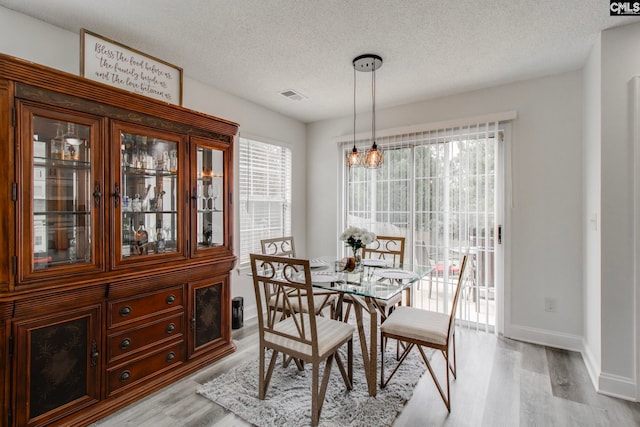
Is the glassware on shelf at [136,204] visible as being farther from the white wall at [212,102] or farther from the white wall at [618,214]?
the white wall at [618,214]

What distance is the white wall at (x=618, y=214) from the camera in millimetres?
2174

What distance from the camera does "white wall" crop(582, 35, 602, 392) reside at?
2.34 m

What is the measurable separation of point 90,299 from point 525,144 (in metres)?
3.99

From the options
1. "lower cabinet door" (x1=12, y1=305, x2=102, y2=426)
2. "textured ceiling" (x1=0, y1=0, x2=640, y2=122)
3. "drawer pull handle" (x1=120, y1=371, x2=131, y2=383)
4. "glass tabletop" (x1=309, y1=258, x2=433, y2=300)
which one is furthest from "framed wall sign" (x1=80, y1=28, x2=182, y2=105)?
"drawer pull handle" (x1=120, y1=371, x2=131, y2=383)

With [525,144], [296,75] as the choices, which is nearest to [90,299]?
[296,75]

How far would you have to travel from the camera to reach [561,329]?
9.70 feet

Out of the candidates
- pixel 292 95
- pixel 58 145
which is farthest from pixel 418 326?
pixel 292 95

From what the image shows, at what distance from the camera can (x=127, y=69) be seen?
2318 millimetres

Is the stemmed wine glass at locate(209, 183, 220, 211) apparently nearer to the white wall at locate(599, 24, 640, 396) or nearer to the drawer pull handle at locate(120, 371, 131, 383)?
the drawer pull handle at locate(120, 371, 131, 383)

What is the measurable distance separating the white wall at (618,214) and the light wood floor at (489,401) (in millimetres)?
266

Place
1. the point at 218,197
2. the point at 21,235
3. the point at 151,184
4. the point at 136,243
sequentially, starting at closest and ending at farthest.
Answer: the point at 21,235
the point at 136,243
the point at 151,184
the point at 218,197

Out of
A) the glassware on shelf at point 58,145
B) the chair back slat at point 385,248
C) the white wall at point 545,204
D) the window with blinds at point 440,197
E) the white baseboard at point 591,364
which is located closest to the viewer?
the glassware on shelf at point 58,145

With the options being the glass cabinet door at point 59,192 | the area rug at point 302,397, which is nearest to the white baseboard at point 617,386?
the area rug at point 302,397

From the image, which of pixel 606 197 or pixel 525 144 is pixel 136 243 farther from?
pixel 525 144
